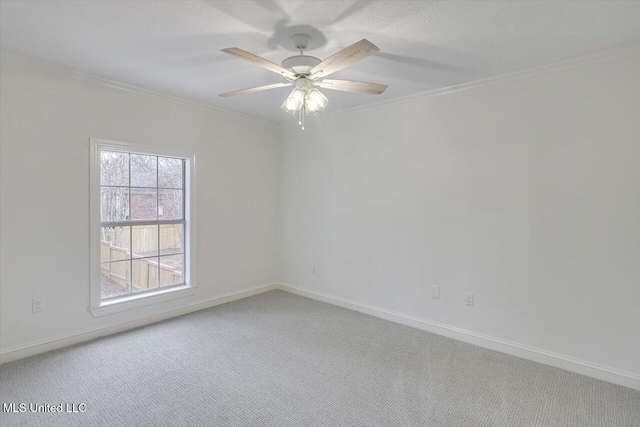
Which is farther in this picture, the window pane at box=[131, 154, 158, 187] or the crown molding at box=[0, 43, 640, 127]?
the window pane at box=[131, 154, 158, 187]

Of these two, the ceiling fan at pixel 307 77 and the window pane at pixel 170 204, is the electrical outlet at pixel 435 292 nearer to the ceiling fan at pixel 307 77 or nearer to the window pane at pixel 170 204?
the ceiling fan at pixel 307 77

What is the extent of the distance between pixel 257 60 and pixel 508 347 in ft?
9.98

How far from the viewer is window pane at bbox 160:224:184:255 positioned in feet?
12.1

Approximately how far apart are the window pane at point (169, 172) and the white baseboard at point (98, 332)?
141cm

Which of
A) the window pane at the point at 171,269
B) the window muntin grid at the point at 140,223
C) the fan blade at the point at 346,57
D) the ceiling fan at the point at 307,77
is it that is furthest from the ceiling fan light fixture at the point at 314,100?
the window pane at the point at 171,269

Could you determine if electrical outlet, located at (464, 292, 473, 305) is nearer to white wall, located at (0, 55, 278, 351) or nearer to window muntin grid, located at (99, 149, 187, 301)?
white wall, located at (0, 55, 278, 351)

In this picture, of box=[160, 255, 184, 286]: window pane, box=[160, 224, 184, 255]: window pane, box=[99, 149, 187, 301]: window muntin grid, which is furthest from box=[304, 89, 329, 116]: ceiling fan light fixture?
box=[160, 255, 184, 286]: window pane

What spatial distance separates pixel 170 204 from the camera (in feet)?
12.3

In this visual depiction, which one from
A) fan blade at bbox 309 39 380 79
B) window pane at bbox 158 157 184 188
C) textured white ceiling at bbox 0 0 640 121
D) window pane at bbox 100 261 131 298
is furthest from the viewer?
window pane at bbox 158 157 184 188

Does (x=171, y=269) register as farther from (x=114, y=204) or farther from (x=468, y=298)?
(x=468, y=298)

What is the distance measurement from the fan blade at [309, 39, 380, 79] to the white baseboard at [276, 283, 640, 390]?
2.62 m

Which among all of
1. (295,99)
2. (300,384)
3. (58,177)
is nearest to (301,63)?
(295,99)

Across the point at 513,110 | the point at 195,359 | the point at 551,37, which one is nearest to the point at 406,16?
the point at 551,37

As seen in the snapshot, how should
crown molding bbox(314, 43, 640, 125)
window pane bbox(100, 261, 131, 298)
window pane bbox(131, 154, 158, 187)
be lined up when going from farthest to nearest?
window pane bbox(131, 154, 158, 187), window pane bbox(100, 261, 131, 298), crown molding bbox(314, 43, 640, 125)
